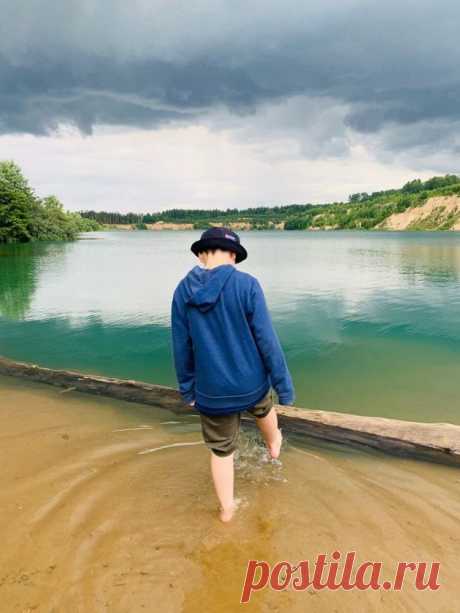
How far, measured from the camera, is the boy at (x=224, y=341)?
335 cm

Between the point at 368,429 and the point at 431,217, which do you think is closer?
the point at 368,429

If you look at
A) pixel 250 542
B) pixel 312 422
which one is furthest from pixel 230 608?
pixel 312 422

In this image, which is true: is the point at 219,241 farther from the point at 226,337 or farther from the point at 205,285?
the point at 226,337

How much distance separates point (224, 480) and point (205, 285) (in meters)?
1.87

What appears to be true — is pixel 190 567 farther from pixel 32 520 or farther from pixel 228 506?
pixel 32 520

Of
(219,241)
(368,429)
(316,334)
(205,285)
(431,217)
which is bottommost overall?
(316,334)

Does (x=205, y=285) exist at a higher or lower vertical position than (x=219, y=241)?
lower

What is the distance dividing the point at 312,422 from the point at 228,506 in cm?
196

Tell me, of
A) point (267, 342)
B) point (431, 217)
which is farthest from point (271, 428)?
point (431, 217)

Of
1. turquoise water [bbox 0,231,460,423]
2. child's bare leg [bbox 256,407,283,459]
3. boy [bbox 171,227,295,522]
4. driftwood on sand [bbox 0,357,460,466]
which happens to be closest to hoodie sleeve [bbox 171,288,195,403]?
boy [bbox 171,227,295,522]

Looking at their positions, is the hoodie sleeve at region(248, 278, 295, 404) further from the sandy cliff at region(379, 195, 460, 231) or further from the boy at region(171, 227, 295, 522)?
the sandy cliff at region(379, 195, 460, 231)

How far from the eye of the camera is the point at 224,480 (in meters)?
3.81

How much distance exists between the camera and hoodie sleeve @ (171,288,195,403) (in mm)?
3549

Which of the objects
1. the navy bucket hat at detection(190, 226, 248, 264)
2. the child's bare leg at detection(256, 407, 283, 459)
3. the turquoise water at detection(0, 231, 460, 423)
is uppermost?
the navy bucket hat at detection(190, 226, 248, 264)
